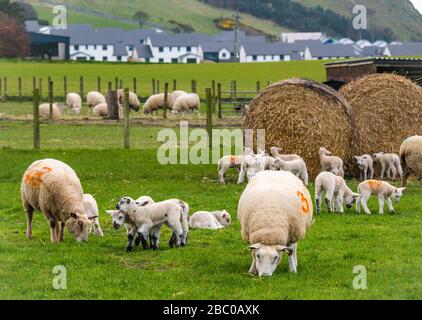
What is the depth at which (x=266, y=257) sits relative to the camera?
12.9m

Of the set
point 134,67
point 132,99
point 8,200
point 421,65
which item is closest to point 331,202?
point 8,200

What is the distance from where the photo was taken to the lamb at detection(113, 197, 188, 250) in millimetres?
15211

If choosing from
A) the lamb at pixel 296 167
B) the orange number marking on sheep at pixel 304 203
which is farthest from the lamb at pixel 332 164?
the orange number marking on sheep at pixel 304 203

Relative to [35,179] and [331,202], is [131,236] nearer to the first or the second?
[35,179]

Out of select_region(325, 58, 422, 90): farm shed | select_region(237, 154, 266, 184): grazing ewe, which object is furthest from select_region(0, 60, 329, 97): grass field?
select_region(237, 154, 266, 184): grazing ewe

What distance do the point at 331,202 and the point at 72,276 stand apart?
7.71 m

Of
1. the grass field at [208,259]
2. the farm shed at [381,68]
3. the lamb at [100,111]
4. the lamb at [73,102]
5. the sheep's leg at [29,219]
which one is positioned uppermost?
the farm shed at [381,68]

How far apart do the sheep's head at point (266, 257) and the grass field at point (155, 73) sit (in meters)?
54.5

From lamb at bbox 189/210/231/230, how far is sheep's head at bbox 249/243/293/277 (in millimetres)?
4768

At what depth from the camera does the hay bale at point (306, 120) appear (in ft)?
80.7

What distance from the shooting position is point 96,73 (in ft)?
285

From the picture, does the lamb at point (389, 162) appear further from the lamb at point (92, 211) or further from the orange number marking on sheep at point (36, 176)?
the orange number marking on sheep at point (36, 176)

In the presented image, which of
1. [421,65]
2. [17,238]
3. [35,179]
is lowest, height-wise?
[17,238]

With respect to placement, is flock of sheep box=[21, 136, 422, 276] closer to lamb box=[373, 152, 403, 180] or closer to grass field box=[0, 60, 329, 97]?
lamb box=[373, 152, 403, 180]
